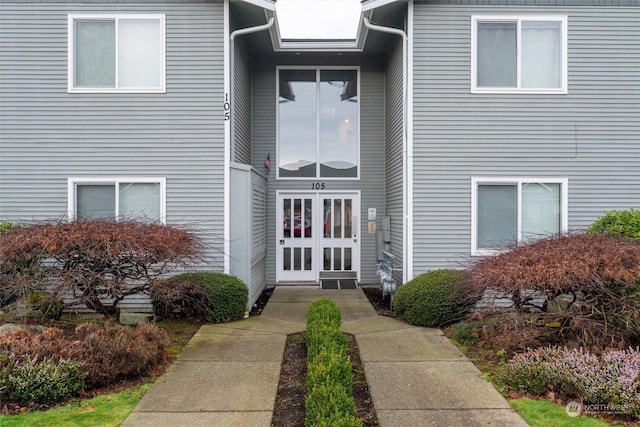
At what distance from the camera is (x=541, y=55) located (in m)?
7.73

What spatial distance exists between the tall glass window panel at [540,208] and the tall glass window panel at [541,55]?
1918 millimetres

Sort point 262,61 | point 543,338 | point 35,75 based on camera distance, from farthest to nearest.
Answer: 1. point 262,61
2. point 35,75
3. point 543,338

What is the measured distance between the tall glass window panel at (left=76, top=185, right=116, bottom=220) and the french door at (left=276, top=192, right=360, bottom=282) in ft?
12.9

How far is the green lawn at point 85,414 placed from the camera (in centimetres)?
362

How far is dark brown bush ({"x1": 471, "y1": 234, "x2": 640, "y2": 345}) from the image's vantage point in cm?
454

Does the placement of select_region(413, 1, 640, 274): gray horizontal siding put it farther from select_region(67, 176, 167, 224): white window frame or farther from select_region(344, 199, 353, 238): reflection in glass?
select_region(67, 176, 167, 224): white window frame

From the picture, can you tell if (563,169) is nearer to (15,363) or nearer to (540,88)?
(540,88)

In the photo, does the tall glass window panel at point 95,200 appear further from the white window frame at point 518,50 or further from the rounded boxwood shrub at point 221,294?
the white window frame at point 518,50

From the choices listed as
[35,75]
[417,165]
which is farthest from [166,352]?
[35,75]

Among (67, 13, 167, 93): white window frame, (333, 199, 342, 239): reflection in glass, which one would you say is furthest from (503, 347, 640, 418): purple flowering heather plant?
(67, 13, 167, 93): white window frame

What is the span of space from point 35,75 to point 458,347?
8.57 meters

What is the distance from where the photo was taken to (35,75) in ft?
24.6

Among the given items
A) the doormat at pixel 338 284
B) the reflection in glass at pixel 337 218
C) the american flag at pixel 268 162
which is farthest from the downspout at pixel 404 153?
the american flag at pixel 268 162

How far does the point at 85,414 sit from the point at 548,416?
4.25m
